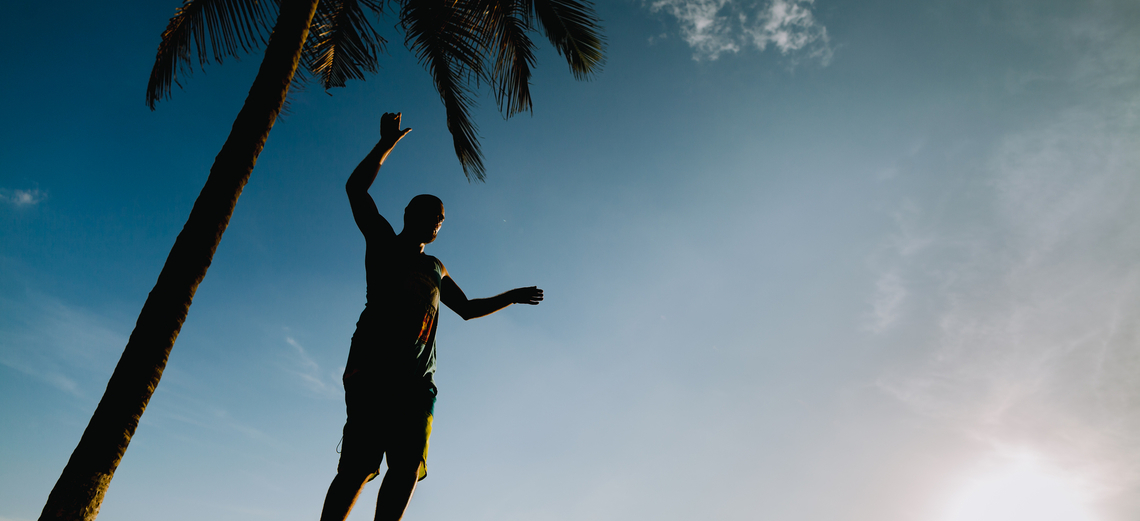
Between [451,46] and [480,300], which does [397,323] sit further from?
[451,46]

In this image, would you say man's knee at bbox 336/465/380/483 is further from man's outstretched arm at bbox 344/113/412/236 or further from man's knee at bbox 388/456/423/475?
man's outstretched arm at bbox 344/113/412/236

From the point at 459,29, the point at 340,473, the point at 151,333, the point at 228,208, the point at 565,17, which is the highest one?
the point at 565,17

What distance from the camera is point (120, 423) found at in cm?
198

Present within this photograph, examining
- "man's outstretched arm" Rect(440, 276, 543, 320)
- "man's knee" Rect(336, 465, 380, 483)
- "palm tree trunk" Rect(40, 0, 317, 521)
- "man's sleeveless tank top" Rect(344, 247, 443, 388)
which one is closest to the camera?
"palm tree trunk" Rect(40, 0, 317, 521)

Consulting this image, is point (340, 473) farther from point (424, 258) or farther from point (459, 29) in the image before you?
point (459, 29)

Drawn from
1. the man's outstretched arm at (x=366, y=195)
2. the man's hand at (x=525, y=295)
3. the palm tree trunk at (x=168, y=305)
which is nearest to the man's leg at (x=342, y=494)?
the palm tree trunk at (x=168, y=305)

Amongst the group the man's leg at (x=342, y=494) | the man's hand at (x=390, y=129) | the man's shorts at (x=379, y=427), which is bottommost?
the man's leg at (x=342, y=494)

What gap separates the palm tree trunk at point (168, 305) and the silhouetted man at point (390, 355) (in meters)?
0.74

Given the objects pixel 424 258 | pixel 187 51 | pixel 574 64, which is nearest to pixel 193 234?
pixel 424 258

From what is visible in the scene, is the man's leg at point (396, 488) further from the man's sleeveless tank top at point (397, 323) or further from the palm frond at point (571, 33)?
the palm frond at point (571, 33)

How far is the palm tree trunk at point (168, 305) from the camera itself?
1.82m

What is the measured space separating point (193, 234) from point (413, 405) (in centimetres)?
148

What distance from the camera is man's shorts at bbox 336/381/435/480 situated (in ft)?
6.67

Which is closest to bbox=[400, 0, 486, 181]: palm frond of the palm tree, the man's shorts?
the palm tree
